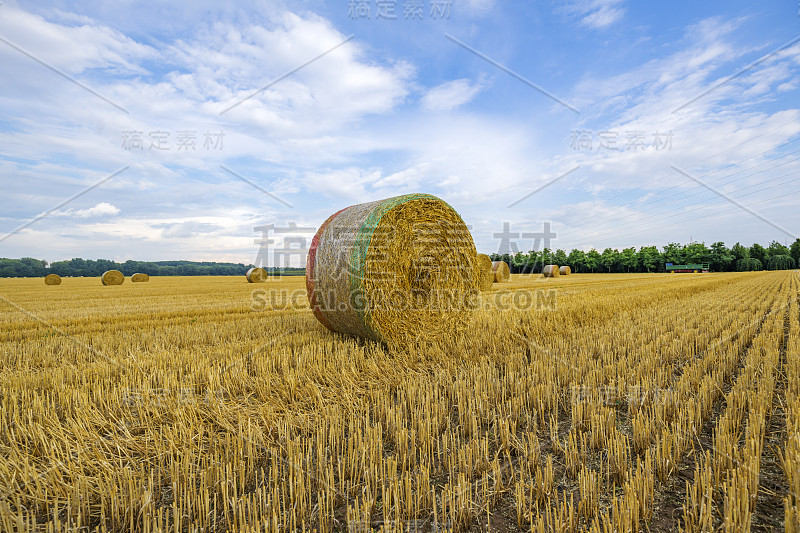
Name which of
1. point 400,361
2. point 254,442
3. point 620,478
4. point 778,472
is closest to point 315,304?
point 400,361

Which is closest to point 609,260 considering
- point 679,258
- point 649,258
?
point 649,258

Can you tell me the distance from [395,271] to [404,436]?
320cm

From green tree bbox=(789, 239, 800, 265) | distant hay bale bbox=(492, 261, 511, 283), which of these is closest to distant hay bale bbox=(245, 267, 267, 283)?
distant hay bale bbox=(492, 261, 511, 283)

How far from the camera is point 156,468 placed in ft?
8.69

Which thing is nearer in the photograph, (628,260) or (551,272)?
(551,272)

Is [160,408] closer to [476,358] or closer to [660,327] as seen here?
[476,358]

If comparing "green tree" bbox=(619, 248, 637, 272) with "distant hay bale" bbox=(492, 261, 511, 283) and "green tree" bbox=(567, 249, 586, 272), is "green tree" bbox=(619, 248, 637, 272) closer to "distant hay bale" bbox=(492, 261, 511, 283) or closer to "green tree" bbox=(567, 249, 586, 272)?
"green tree" bbox=(567, 249, 586, 272)

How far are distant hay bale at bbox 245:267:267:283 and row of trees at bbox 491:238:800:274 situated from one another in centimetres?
4811

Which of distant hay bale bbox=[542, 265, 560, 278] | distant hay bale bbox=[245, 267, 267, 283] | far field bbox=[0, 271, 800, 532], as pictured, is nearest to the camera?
far field bbox=[0, 271, 800, 532]

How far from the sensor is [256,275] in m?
28.7

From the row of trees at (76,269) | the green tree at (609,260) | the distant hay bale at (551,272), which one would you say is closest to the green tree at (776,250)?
the green tree at (609,260)

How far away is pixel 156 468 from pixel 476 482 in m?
2.12

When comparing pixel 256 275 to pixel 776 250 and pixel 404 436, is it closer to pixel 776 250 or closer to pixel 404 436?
pixel 404 436

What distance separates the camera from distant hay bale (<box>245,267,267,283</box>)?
93.0ft
